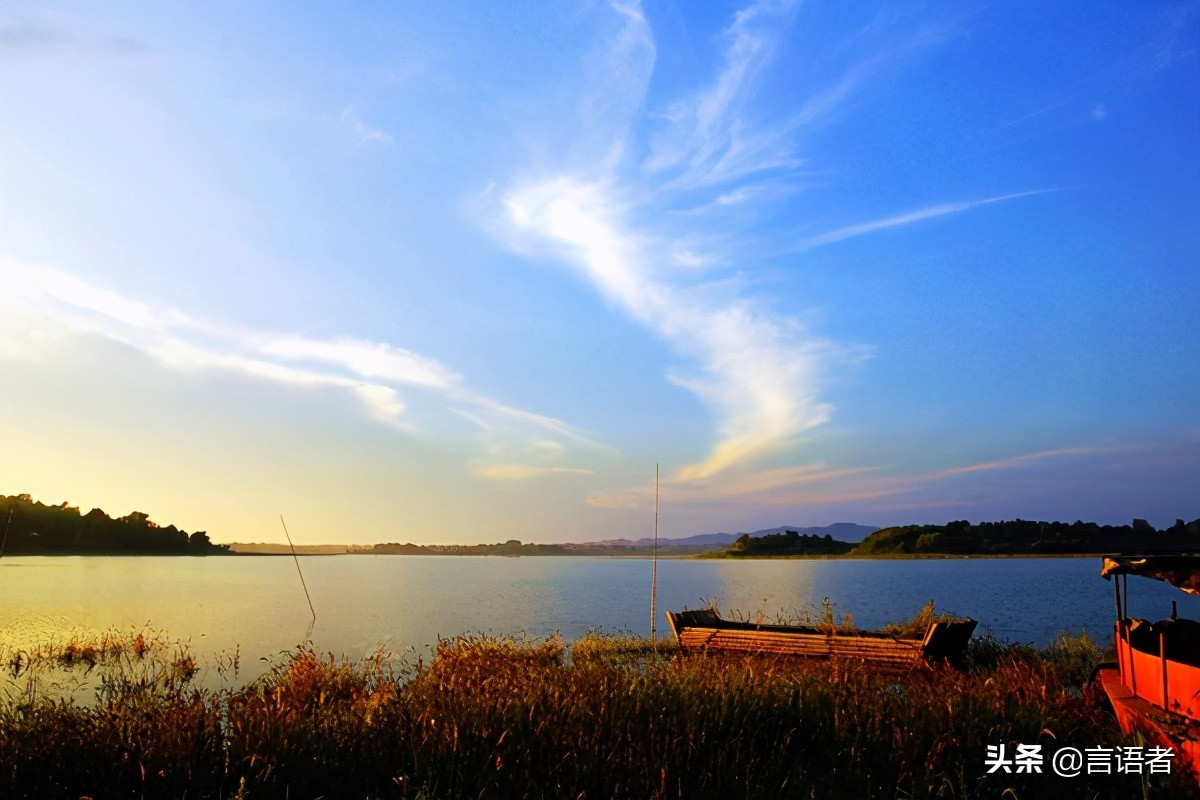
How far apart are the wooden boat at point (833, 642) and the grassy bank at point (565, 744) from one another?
715 centimetres

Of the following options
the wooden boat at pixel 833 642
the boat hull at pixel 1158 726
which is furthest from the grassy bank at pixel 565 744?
the wooden boat at pixel 833 642

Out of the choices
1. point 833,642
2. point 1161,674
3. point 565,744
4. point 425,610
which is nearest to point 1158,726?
point 1161,674

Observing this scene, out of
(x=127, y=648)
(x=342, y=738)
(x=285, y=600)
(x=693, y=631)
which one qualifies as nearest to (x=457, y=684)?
(x=342, y=738)

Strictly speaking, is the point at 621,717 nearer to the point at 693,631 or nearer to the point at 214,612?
the point at 693,631

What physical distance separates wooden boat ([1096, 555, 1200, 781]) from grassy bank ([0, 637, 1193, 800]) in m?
0.44

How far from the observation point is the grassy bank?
7840mm

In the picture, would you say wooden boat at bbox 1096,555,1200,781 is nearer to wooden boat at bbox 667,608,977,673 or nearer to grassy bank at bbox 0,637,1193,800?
grassy bank at bbox 0,637,1193,800

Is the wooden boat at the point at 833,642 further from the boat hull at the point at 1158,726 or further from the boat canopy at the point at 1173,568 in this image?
the boat canopy at the point at 1173,568

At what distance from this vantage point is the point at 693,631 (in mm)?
22406

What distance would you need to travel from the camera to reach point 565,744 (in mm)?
8469

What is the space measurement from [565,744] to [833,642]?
13.2 meters

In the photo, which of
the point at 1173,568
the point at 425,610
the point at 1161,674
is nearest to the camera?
the point at 1161,674

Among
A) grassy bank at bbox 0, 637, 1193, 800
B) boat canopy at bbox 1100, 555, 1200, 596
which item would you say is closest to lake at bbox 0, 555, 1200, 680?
grassy bank at bbox 0, 637, 1193, 800

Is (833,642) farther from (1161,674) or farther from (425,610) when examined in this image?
(425,610)
